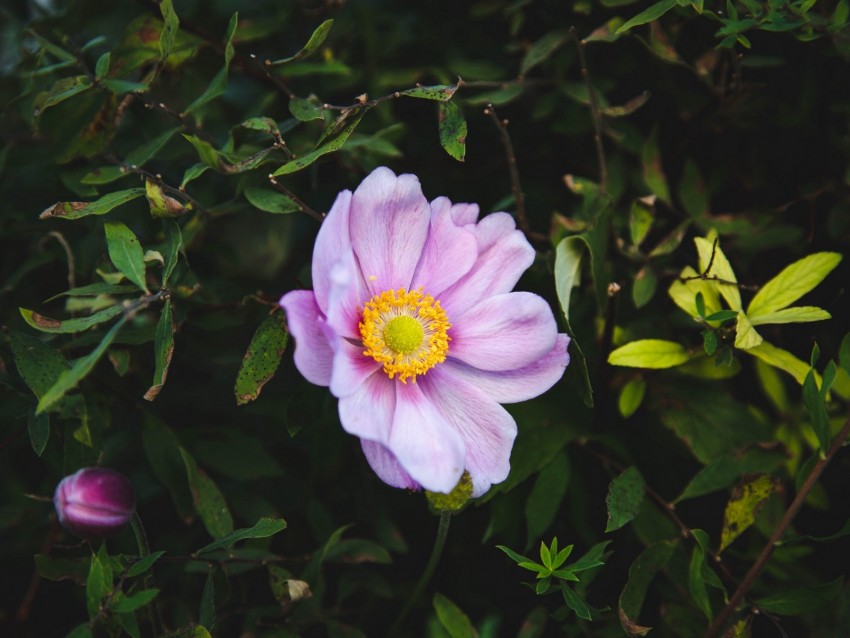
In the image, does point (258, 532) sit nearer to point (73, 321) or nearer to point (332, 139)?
point (73, 321)

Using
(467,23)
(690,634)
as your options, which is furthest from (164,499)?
(467,23)

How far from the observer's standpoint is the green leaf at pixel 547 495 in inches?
39.6

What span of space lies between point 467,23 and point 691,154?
446mm

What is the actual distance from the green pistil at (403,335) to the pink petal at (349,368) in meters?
0.03

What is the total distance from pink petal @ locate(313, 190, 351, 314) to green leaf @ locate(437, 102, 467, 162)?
15cm

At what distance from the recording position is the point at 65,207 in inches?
34.9

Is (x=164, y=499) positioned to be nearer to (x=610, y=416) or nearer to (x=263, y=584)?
(x=263, y=584)

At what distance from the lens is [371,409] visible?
2.79ft

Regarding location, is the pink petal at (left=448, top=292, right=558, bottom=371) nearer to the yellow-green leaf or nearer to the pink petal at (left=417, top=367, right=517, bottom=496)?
the pink petal at (left=417, top=367, right=517, bottom=496)

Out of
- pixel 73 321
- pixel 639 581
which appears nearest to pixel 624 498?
pixel 639 581

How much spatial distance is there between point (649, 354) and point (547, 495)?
0.75 ft

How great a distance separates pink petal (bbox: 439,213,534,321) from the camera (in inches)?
36.3

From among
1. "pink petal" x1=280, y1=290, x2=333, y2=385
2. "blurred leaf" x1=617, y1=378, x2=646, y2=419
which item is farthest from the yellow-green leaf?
"pink petal" x1=280, y1=290, x2=333, y2=385

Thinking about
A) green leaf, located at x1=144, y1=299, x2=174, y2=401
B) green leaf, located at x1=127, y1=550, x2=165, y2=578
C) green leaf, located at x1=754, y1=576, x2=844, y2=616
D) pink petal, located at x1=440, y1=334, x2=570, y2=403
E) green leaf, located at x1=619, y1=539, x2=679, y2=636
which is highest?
green leaf, located at x1=144, y1=299, x2=174, y2=401
